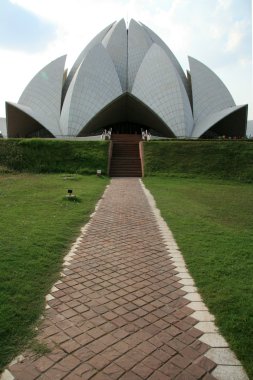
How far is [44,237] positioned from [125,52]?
95.6 feet

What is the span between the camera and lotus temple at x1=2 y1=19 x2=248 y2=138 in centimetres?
2462

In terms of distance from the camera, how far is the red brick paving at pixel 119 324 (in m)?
2.53

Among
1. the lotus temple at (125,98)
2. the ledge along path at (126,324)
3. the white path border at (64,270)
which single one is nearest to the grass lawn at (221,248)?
the ledge along path at (126,324)

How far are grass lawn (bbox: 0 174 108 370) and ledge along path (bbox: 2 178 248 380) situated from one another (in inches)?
6.0

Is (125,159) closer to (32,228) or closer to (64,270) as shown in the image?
(32,228)

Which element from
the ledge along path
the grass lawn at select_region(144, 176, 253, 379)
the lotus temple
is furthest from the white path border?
the lotus temple

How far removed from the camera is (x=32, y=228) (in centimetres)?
587

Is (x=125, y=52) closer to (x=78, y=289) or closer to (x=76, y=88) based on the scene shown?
(x=76, y=88)

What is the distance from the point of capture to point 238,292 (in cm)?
366

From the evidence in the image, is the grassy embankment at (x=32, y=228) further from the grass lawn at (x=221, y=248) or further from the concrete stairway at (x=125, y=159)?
the grass lawn at (x=221, y=248)

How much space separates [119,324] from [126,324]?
6cm

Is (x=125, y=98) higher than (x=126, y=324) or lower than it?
higher

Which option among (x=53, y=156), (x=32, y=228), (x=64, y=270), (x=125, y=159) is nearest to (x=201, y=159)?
(x=125, y=159)

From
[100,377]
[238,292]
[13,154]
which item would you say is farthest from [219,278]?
[13,154]
